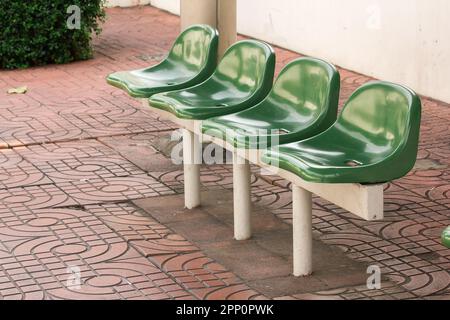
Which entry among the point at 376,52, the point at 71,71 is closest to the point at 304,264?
the point at 376,52

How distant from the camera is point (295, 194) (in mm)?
5867

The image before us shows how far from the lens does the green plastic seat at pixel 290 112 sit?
602 centimetres

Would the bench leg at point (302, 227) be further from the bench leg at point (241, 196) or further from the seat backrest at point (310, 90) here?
the bench leg at point (241, 196)

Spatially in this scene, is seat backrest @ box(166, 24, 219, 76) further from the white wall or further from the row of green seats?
the white wall

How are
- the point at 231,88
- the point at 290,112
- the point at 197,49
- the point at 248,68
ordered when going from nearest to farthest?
the point at 290,112 < the point at 248,68 < the point at 231,88 < the point at 197,49

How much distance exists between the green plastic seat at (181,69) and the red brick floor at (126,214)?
2.40 ft

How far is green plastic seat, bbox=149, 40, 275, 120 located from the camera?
6.59 meters

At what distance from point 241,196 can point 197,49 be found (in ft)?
4.76

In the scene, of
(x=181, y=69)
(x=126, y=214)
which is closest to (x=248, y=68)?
(x=181, y=69)

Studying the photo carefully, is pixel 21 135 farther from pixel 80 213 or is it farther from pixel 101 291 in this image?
pixel 101 291

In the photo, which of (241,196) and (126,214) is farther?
(126,214)

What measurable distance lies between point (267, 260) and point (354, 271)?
51 cm

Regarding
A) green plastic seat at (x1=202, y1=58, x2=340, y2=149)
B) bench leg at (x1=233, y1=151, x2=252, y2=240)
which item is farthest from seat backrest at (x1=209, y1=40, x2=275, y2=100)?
bench leg at (x1=233, y1=151, x2=252, y2=240)

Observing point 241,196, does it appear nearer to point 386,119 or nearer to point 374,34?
point 386,119
